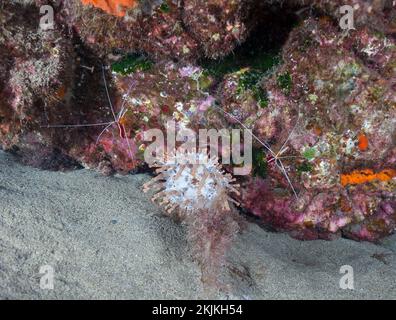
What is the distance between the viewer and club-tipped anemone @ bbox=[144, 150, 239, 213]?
151 inches

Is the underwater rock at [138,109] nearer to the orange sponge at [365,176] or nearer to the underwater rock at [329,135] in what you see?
the underwater rock at [329,135]

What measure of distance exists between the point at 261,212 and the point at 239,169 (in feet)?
2.08

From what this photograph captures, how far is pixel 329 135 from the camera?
4082 millimetres

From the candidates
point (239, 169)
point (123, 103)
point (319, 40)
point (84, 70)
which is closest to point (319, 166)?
point (239, 169)

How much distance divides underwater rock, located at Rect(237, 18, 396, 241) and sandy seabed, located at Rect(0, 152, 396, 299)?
32 centimetres

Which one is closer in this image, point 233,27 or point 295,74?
point 233,27

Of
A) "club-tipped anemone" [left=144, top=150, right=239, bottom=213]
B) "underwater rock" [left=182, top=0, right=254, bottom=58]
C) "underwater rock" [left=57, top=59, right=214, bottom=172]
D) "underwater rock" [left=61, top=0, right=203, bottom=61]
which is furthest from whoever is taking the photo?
"underwater rock" [left=57, top=59, right=214, bottom=172]

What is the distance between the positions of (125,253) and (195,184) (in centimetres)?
96

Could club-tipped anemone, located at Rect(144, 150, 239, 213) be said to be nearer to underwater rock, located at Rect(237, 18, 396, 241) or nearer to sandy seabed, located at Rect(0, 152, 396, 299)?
sandy seabed, located at Rect(0, 152, 396, 299)

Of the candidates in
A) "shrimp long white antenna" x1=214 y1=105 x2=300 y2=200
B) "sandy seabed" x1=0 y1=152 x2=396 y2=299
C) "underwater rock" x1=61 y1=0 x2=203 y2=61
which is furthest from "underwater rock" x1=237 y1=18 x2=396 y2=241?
"underwater rock" x1=61 y1=0 x2=203 y2=61

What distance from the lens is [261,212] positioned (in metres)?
4.53

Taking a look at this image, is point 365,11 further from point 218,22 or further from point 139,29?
point 139,29
